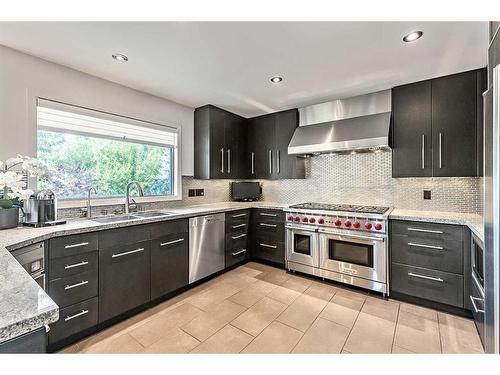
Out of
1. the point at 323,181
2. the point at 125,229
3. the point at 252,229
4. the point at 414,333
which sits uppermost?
the point at 323,181

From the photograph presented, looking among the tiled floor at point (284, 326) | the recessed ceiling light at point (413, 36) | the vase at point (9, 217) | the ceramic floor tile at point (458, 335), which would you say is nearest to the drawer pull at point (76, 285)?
the tiled floor at point (284, 326)

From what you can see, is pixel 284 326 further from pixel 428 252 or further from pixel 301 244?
pixel 428 252

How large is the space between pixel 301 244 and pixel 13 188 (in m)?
2.92

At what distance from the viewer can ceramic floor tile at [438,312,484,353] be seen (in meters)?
1.73

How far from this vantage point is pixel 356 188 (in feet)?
10.8

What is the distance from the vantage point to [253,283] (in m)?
2.93

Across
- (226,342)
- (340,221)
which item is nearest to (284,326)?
(226,342)

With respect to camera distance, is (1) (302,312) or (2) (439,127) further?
(2) (439,127)

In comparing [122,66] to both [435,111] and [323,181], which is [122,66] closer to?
[323,181]

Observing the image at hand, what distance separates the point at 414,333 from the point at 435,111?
2193mm
